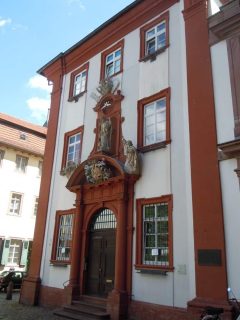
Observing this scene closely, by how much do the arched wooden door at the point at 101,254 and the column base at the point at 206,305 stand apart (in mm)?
3487

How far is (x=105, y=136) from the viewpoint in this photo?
39.6ft

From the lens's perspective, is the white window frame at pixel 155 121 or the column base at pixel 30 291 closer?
the white window frame at pixel 155 121

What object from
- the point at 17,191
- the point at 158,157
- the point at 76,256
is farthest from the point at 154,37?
the point at 17,191

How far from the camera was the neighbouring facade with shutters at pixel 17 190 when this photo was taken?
76.9 feet

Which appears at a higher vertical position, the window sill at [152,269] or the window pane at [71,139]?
the window pane at [71,139]

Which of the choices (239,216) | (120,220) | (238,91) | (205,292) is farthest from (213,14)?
(205,292)

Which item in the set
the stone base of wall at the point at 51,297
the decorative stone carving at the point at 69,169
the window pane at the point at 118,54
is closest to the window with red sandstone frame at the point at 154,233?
the stone base of wall at the point at 51,297

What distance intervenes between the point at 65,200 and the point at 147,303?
5.66 metres

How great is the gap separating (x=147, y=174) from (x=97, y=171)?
1.93 meters

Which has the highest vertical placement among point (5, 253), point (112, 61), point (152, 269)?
point (112, 61)

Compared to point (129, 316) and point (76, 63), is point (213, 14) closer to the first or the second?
point (76, 63)

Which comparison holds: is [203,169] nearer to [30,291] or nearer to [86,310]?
[86,310]

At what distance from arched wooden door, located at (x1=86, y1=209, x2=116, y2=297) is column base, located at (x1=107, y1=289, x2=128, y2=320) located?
103cm

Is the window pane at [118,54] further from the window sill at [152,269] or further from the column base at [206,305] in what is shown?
A: the column base at [206,305]
